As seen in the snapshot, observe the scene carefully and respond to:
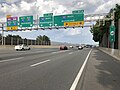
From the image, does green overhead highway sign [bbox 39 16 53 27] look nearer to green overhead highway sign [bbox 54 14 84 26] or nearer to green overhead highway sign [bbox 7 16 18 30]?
green overhead highway sign [bbox 54 14 84 26]

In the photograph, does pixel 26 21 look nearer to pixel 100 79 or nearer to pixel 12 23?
pixel 12 23

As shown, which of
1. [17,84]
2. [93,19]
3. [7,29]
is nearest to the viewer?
[17,84]

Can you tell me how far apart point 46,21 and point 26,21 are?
5.10 m

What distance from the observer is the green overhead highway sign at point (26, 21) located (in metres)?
57.5

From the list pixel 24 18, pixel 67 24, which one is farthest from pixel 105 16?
pixel 24 18

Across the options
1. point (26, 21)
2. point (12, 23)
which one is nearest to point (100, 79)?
point (26, 21)

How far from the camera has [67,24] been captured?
Result: 53750 millimetres

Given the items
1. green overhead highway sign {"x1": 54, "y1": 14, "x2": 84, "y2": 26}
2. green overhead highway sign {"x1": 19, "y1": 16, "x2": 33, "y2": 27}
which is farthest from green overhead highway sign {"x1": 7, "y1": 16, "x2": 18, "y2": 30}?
green overhead highway sign {"x1": 54, "y1": 14, "x2": 84, "y2": 26}

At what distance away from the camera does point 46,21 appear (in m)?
56.7

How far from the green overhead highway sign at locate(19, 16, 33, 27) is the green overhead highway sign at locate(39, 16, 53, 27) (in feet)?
8.08

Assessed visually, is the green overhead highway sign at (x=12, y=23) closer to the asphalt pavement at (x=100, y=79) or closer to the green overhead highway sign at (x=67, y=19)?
the green overhead highway sign at (x=67, y=19)

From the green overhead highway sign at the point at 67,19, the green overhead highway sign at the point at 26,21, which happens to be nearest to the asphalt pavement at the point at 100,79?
the green overhead highway sign at the point at 67,19

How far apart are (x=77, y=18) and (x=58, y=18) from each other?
4.65 metres

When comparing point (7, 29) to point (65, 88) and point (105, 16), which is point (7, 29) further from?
point (65, 88)
